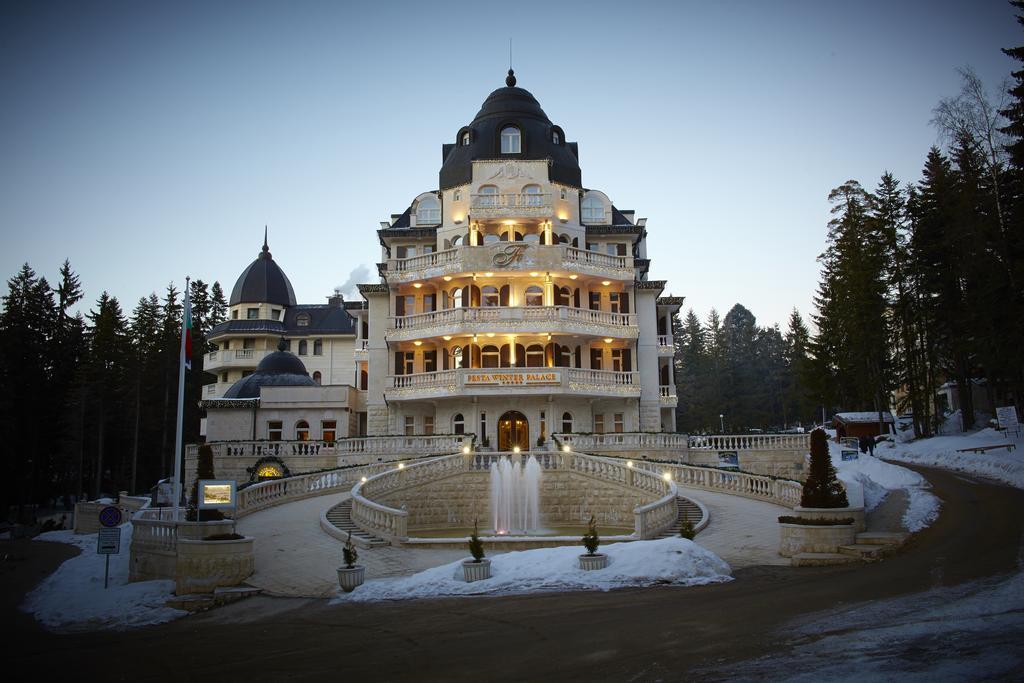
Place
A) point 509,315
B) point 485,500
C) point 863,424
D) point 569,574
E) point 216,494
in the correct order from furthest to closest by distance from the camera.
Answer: point 863,424
point 509,315
point 485,500
point 216,494
point 569,574

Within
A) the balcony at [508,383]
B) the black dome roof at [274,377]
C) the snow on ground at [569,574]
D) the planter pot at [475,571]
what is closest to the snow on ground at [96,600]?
the snow on ground at [569,574]

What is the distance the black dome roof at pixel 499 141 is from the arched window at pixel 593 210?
1.51 meters

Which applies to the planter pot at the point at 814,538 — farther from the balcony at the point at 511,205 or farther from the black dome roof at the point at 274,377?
the black dome roof at the point at 274,377

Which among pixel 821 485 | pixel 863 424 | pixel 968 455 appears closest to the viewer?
pixel 821 485

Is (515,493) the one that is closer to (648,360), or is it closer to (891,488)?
(891,488)

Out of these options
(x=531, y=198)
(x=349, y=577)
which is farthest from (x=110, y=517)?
(x=531, y=198)

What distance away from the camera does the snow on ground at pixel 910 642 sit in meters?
9.11

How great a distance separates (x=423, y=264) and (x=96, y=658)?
34.7 metres

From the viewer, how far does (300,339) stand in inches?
2862

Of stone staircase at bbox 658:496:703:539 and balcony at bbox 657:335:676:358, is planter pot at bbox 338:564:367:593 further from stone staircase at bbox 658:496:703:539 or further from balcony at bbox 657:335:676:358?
balcony at bbox 657:335:676:358

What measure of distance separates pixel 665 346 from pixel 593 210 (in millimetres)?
11058

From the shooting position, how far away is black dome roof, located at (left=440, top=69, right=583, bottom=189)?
50.0 meters

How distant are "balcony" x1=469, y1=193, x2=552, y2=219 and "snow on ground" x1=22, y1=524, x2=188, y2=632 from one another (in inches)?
1118

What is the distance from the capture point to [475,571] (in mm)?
17703
